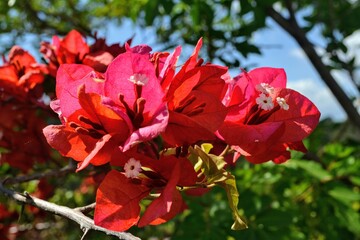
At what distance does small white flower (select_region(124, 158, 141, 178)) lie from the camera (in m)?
0.60

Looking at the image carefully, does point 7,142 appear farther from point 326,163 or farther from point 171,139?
point 326,163

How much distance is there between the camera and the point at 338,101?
1.65 m

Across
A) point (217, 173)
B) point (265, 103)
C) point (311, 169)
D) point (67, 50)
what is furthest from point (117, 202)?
point (311, 169)

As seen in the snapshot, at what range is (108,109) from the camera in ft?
2.04

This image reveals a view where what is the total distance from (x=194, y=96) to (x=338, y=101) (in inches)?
44.7

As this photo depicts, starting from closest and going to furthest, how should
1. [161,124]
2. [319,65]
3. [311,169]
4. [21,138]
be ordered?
[161,124]
[21,138]
[311,169]
[319,65]

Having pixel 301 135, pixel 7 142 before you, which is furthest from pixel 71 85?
pixel 7 142

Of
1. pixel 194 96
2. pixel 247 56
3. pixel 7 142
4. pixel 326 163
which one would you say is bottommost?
pixel 326 163

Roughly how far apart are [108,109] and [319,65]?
1181 mm

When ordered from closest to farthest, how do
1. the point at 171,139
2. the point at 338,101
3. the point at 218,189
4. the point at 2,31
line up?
the point at 171,139, the point at 218,189, the point at 338,101, the point at 2,31

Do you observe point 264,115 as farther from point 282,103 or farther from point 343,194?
point 343,194

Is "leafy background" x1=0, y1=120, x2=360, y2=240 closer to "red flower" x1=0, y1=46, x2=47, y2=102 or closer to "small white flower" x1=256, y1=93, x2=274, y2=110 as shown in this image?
"red flower" x1=0, y1=46, x2=47, y2=102

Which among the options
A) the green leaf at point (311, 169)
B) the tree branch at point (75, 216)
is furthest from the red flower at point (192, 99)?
the green leaf at point (311, 169)

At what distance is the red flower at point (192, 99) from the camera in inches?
24.4
